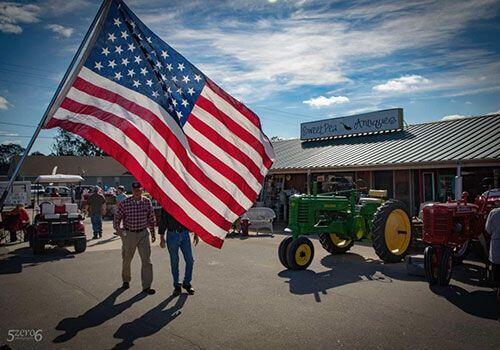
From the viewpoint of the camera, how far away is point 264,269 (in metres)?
8.73

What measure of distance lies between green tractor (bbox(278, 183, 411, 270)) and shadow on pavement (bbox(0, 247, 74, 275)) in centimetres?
582

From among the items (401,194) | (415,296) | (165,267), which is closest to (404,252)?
(415,296)

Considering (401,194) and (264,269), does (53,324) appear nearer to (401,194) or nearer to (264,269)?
(264,269)

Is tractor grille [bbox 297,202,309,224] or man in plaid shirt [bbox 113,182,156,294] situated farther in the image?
tractor grille [bbox 297,202,309,224]

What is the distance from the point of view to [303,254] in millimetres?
8711

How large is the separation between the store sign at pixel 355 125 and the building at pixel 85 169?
33089 millimetres

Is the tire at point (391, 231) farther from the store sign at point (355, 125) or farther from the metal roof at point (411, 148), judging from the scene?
the store sign at point (355, 125)

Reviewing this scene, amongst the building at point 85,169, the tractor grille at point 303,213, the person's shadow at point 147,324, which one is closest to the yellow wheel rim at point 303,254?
the tractor grille at point 303,213

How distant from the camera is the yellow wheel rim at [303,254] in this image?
8578 mm

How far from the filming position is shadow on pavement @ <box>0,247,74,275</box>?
9031 mm

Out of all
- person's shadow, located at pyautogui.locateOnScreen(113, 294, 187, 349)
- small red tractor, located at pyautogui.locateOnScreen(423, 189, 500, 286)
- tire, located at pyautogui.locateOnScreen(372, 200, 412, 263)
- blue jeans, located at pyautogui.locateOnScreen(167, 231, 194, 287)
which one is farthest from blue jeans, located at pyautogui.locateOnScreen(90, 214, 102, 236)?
small red tractor, located at pyautogui.locateOnScreen(423, 189, 500, 286)

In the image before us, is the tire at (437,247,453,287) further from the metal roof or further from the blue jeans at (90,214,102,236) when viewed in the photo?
the blue jeans at (90,214,102,236)

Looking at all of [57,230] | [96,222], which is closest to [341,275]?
[57,230]

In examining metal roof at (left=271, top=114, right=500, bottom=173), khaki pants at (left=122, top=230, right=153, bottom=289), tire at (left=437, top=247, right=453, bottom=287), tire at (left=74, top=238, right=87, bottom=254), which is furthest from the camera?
metal roof at (left=271, top=114, right=500, bottom=173)
